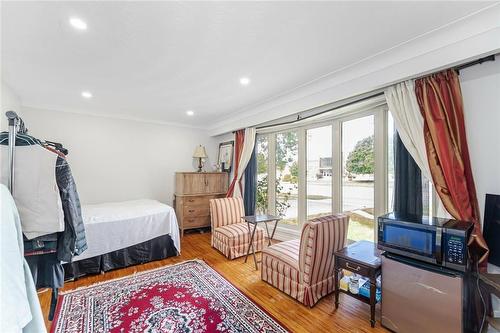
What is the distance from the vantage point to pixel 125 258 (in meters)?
3.11

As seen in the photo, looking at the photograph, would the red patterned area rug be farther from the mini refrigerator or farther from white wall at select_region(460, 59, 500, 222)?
white wall at select_region(460, 59, 500, 222)

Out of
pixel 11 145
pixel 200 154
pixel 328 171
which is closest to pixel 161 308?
pixel 11 145

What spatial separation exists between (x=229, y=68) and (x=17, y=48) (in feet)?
6.56

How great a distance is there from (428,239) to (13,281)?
8.13 ft

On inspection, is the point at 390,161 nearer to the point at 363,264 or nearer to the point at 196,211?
the point at 363,264

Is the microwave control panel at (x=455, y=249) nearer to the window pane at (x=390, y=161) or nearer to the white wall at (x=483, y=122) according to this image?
the white wall at (x=483, y=122)

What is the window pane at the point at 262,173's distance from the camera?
4527mm

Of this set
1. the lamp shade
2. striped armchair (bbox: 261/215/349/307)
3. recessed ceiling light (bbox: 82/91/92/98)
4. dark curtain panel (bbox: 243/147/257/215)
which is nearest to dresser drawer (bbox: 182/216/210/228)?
dark curtain panel (bbox: 243/147/257/215)

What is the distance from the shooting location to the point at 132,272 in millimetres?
2939

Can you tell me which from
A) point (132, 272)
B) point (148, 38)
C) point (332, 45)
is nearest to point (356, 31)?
point (332, 45)

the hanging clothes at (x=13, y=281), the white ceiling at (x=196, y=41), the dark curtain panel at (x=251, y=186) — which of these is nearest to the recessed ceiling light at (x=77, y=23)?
the white ceiling at (x=196, y=41)

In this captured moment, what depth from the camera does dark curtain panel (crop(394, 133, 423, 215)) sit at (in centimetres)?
221

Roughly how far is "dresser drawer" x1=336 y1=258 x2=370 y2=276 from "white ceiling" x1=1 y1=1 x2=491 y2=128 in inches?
80.9

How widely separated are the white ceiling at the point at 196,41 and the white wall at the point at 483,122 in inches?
23.0
